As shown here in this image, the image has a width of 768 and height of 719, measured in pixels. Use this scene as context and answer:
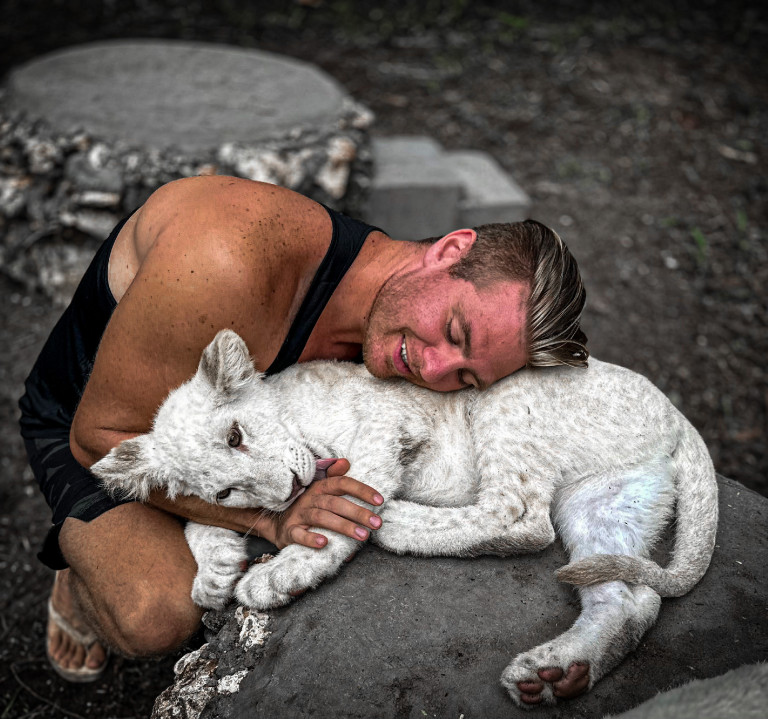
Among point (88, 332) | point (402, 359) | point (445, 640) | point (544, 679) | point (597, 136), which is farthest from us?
point (597, 136)

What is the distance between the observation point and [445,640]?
233cm

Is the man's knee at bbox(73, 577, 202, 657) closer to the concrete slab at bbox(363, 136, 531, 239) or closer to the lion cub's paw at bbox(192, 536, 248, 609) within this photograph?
the lion cub's paw at bbox(192, 536, 248, 609)

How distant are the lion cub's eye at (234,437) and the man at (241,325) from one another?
296mm

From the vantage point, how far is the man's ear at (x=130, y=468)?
8.07 feet

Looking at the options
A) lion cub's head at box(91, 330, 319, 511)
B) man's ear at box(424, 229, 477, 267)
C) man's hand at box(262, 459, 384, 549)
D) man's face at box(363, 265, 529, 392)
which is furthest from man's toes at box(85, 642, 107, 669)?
man's ear at box(424, 229, 477, 267)

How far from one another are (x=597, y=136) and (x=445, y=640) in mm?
6195

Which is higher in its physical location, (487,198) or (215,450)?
(215,450)

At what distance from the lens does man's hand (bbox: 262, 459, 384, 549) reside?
2.48 metres

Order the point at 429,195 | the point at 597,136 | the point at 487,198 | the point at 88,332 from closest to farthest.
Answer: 1. the point at 88,332
2. the point at 429,195
3. the point at 487,198
4. the point at 597,136

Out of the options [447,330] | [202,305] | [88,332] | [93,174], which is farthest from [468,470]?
[93,174]

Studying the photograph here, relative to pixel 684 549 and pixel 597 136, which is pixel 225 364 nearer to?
A: pixel 684 549

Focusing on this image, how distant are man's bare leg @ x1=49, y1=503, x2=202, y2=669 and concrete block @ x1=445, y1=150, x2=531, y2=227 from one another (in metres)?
3.67

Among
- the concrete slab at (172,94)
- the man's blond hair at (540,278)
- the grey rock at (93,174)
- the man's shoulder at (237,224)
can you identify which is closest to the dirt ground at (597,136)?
the grey rock at (93,174)

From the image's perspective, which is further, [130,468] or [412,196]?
[412,196]
